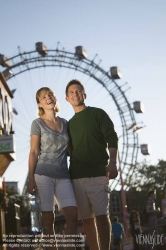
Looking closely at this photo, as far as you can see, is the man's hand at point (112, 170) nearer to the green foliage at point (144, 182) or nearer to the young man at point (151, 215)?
Result: the young man at point (151, 215)

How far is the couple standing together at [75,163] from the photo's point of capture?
5.56 meters

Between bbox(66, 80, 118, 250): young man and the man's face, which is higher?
the man's face

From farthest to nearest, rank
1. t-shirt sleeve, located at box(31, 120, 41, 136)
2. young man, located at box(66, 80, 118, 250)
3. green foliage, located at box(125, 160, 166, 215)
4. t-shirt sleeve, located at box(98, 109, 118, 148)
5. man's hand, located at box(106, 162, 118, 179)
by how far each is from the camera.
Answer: green foliage, located at box(125, 160, 166, 215)
t-shirt sleeve, located at box(31, 120, 41, 136)
t-shirt sleeve, located at box(98, 109, 118, 148)
young man, located at box(66, 80, 118, 250)
man's hand, located at box(106, 162, 118, 179)

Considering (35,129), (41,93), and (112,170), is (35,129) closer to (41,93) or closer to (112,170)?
(41,93)

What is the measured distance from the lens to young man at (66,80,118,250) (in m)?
5.64

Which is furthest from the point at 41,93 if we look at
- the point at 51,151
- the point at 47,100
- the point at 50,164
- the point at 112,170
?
the point at 112,170

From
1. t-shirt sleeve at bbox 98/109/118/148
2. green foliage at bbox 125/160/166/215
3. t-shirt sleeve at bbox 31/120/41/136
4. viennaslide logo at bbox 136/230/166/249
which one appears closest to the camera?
t-shirt sleeve at bbox 98/109/118/148

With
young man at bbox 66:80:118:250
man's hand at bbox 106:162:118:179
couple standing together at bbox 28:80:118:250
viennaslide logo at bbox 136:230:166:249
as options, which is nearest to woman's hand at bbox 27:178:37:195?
couple standing together at bbox 28:80:118:250

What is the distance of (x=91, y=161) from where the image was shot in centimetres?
577

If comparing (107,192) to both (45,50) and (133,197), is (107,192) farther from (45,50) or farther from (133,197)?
(133,197)

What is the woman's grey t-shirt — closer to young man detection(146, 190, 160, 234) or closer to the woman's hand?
the woman's hand

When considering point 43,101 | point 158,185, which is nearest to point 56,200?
point 43,101

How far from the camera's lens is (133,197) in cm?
6291

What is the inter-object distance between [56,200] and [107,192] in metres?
0.48
